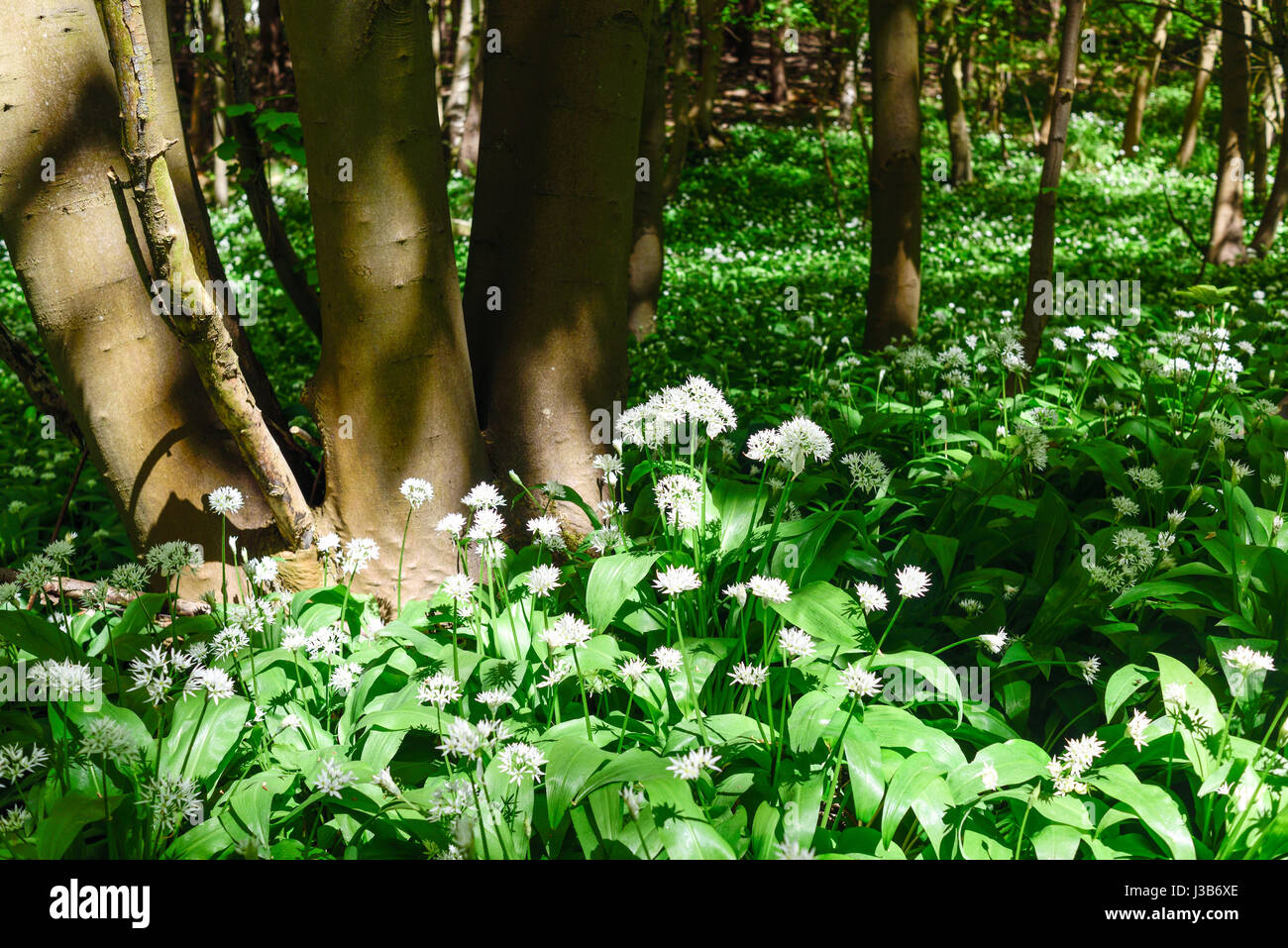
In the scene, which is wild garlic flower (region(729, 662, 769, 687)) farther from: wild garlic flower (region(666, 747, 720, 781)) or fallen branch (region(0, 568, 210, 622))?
fallen branch (region(0, 568, 210, 622))

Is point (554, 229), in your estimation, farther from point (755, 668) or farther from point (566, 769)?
point (566, 769)

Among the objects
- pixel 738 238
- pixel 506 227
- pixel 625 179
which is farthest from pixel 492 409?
Answer: pixel 738 238

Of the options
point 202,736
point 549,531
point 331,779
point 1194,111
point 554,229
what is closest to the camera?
point 331,779

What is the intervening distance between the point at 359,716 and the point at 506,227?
160 cm

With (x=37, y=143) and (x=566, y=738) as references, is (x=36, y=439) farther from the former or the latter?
(x=566, y=738)

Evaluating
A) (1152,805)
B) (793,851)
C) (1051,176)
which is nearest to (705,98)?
(1051,176)

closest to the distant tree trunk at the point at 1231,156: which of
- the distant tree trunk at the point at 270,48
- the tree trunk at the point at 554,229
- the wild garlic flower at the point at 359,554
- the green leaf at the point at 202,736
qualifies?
the tree trunk at the point at 554,229

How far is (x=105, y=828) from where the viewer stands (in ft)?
5.57

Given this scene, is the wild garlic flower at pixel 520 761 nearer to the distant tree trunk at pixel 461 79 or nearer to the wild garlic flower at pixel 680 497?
the wild garlic flower at pixel 680 497

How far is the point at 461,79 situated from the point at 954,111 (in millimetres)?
6773

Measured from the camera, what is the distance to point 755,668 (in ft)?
5.63

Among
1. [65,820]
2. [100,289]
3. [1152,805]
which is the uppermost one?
[100,289]

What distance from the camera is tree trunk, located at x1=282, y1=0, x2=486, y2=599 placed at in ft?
7.41
